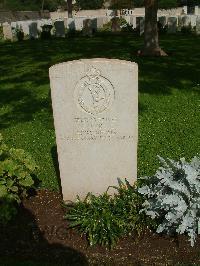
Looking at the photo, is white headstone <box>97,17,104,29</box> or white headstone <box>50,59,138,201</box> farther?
white headstone <box>97,17,104,29</box>

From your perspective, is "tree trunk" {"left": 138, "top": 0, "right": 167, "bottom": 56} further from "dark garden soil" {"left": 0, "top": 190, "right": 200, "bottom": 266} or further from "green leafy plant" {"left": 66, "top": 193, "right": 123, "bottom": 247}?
"dark garden soil" {"left": 0, "top": 190, "right": 200, "bottom": 266}

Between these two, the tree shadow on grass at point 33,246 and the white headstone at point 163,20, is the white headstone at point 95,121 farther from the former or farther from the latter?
the white headstone at point 163,20

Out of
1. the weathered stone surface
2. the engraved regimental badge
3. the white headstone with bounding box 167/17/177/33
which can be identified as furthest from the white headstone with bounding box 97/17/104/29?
the engraved regimental badge

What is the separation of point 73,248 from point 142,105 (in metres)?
4.92

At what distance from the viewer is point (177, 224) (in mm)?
4672

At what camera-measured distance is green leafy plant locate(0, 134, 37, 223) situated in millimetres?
4992

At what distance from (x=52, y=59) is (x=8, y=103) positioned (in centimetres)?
509

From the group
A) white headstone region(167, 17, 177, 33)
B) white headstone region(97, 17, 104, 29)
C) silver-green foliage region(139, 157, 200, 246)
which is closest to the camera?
silver-green foliage region(139, 157, 200, 246)

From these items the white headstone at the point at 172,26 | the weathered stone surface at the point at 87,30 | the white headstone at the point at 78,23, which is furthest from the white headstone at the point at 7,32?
the white headstone at the point at 172,26

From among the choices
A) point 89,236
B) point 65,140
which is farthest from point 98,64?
point 89,236

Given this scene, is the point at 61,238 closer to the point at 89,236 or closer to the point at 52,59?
the point at 89,236

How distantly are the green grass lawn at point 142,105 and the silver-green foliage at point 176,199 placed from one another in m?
1.46

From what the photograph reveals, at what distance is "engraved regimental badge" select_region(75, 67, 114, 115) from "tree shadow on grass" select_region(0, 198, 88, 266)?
1558 mm

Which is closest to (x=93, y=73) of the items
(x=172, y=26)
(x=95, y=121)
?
(x=95, y=121)
